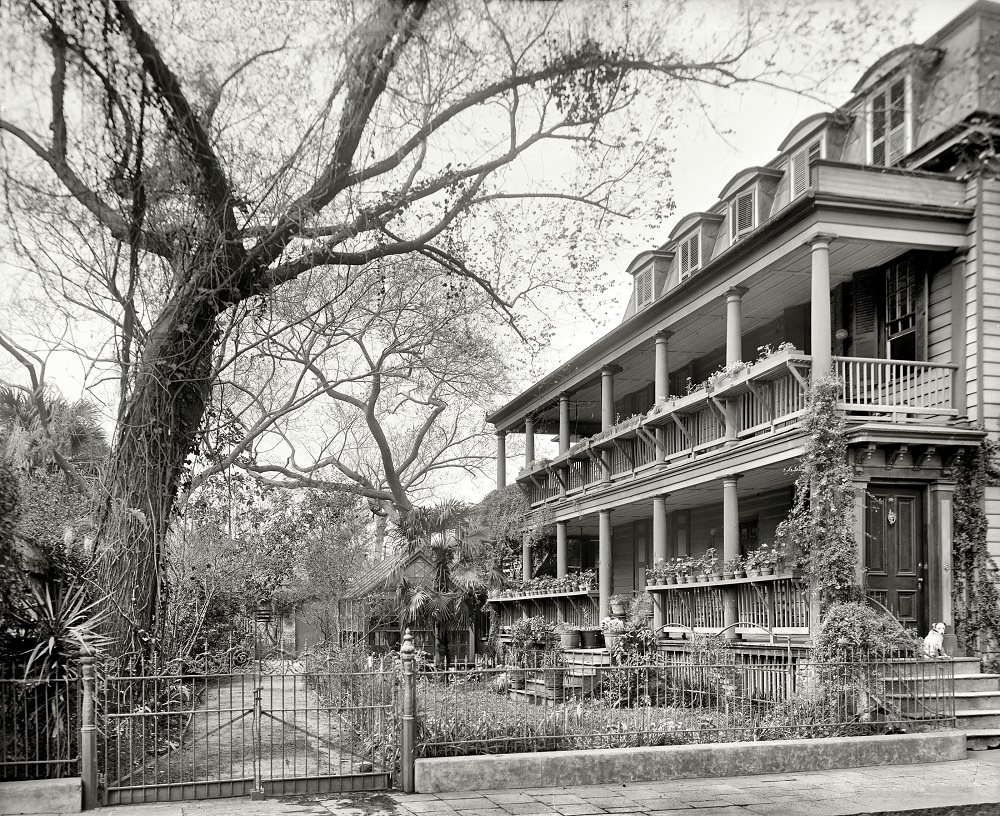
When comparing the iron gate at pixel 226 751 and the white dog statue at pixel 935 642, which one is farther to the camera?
the white dog statue at pixel 935 642

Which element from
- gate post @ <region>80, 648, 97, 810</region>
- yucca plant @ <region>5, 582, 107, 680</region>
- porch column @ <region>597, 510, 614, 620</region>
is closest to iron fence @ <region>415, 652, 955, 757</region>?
gate post @ <region>80, 648, 97, 810</region>

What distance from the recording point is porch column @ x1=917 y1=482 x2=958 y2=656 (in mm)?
14289

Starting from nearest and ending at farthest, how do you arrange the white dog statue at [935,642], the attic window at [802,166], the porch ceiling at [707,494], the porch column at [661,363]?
the white dog statue at [935,642] < the porch ceiling at [707,494] < the attic window at [802,166] < the porch column at [661,363]

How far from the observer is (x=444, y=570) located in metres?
24.9

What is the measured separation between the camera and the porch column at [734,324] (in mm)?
16438

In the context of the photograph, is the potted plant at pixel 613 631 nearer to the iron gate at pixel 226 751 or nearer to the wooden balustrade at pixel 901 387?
the wooden balustrade at pixel 901 387

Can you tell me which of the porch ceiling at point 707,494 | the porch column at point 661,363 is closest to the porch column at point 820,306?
the porch ceiling at point 707,494

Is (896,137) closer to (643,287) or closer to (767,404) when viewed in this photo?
(767,404)

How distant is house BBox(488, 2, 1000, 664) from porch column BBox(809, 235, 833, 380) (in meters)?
0.02

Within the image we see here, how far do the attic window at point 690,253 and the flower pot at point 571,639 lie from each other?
26.3 ft

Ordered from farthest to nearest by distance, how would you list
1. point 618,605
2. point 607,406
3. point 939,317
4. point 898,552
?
point 607,406
point 618,605
point 939,317
point 898,552

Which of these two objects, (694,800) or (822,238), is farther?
(822,238)

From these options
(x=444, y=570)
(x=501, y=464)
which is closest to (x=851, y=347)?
(x=444, y=570)

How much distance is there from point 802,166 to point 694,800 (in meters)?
13.1
